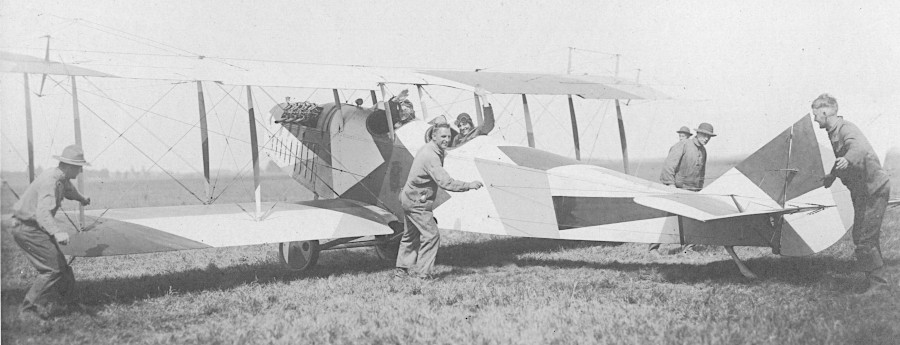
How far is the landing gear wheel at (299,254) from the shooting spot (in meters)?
8.17

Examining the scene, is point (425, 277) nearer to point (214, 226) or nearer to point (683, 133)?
point (214, 226)

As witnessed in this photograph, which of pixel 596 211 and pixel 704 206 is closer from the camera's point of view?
pixel 704 206

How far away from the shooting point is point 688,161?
31.2ft

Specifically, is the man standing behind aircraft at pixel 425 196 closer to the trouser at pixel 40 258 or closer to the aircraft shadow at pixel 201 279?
the aircraft shadow at pixel 201 279

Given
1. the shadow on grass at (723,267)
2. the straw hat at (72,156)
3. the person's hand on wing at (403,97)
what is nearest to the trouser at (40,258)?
the straw hat at (72,156)

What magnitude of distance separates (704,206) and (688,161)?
11.7 feet

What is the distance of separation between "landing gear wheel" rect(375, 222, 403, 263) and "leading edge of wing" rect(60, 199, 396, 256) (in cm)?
23

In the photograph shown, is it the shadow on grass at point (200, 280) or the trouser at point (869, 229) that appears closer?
the trouser at point (869, 229)

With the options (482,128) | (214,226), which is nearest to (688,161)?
(482,128)

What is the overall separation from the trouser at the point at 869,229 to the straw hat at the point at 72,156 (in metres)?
6.71

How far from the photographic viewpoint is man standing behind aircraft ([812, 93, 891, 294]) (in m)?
5.96

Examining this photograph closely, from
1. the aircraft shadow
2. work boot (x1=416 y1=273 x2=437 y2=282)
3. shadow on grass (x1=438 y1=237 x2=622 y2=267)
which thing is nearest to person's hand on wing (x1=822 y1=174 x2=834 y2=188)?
shadow on grass (x1=438 y1=237 x2=622 y2=267)

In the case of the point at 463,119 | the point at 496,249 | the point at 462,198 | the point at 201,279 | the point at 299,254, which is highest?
the point at 463,119

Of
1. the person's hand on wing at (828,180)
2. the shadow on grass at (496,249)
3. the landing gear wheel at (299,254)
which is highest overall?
the person's hand on wing at (828,180)
